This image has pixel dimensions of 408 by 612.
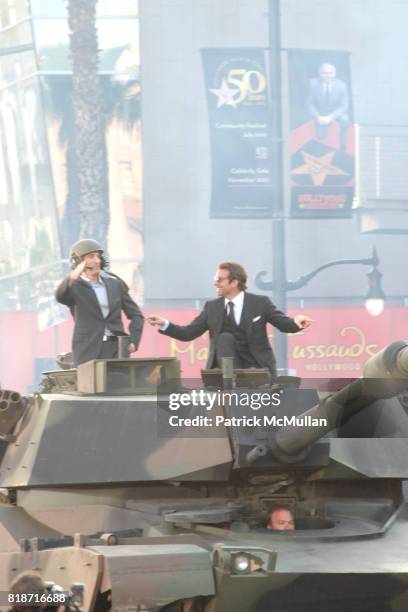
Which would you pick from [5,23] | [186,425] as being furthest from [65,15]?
[186,425]

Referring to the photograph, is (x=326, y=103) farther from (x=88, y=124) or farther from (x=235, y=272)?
(x=235, y=272)

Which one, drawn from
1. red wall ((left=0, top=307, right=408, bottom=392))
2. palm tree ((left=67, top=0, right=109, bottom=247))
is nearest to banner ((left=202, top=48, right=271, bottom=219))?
palm tree ((left=67, top=0, right=109, bottom=247))

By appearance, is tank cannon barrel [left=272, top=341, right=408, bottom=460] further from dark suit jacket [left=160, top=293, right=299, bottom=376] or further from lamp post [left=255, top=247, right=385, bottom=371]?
lamp post [left=255, top=247, right=385, bottom=371]

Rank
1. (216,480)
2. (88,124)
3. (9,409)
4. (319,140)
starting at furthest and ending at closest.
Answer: (319,140) → (88,124) → (9,409) → (216,480)

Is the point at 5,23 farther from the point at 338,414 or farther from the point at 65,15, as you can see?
the point at 338,414

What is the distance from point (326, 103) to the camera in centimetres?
4534

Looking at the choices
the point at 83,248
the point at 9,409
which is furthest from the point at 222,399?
the point at 83,248

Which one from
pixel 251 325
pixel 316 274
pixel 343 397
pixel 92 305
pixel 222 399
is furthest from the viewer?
pixel 316 274

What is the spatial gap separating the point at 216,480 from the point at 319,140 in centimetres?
3252

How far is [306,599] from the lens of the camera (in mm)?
12367

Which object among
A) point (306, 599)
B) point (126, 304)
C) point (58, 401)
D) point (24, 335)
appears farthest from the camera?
point (24, 335)

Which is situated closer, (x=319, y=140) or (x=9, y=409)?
(x=9, y=409)

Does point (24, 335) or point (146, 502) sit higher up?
point (146, 502)

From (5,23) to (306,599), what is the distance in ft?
119
